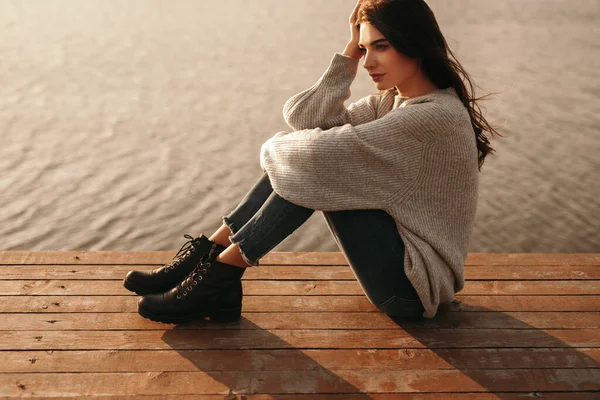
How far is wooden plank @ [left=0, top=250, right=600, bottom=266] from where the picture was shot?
2.87 metres

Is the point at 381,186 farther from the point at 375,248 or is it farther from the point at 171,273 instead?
the point at 171,273

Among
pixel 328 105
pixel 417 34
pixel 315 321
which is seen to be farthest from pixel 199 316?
pixel 417 34

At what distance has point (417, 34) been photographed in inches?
90.0

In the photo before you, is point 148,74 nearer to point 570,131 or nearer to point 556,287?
point 570,131

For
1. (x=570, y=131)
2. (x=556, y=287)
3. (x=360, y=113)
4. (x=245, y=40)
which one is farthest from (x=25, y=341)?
(x=245, y=40)

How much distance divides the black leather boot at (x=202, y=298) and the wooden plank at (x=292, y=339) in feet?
0.18

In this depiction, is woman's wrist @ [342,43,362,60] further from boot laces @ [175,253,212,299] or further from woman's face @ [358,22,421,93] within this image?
boot laces @ [175,253,212,299]

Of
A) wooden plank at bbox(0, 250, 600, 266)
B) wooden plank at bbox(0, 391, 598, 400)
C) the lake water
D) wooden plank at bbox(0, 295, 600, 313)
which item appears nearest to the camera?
wooden plank at bbox(0, 391, 598, 400)

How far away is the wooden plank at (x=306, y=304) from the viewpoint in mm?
2549

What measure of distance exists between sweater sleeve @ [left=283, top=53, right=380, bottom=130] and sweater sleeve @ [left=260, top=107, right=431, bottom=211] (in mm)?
168

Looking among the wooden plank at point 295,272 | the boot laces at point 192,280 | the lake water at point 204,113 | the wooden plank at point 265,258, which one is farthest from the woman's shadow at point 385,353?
the lake water at point 204,113

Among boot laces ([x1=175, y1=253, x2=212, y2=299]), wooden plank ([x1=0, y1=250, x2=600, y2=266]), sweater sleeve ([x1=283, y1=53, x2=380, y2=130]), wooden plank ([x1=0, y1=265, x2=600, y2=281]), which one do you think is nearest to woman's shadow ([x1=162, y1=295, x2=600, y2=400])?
boot laces ([x1=175, y1=253, x2=212, y2=299])

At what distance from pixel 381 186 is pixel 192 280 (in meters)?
0.66

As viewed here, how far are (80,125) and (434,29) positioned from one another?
12.2 feet
